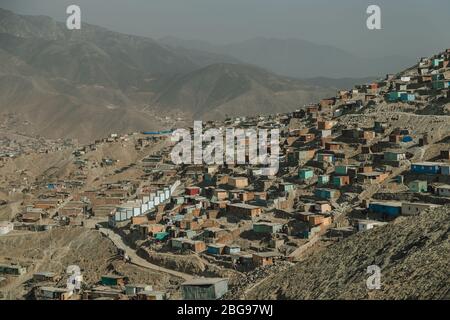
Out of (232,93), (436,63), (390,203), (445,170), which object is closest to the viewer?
(390,203)

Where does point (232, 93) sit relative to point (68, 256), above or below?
above

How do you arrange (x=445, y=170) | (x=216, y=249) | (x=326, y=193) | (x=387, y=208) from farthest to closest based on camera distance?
(x=326, y=193)
(x=445, y=170)
(x=216, y=249)
(x=387, y=208)

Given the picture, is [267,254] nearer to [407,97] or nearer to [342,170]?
[342,170]

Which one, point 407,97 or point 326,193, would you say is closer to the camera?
point 326,193

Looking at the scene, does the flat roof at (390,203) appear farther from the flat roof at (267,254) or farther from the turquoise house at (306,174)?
the turquoise house at (306,174)

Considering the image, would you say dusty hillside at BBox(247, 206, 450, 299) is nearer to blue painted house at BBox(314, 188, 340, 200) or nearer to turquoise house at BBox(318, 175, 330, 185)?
blue painted house at BBox(314, 188, 340, 200)

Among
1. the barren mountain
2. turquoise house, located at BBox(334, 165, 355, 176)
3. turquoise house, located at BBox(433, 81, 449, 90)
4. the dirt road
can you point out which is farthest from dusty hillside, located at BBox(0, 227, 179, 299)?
the barren mountain

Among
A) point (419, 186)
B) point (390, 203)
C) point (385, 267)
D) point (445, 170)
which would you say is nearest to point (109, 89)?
point (445, 170)
